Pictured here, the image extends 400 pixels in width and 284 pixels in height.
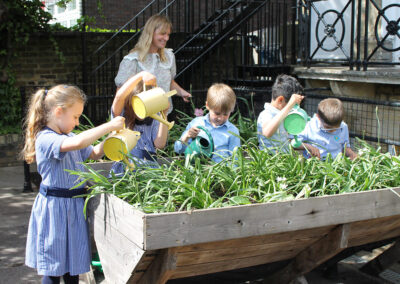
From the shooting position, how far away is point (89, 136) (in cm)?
260

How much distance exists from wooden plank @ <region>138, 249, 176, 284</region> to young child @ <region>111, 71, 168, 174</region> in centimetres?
67

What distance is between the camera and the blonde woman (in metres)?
4.22

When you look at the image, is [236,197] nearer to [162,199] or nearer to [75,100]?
[162,199]

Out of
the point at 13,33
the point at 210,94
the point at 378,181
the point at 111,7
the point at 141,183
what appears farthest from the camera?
the point at 111,7

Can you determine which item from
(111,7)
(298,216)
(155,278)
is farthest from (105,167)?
(111,7)

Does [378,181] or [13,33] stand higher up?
[13,33]

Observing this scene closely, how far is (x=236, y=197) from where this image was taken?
2.55 meters

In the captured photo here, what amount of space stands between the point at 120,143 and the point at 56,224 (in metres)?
0.53

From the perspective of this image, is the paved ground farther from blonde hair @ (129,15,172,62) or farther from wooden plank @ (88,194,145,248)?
blonde hair @ (129,15,172,62)

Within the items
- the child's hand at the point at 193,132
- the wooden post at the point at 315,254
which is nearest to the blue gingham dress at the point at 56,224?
the child's hand at the point at 193,132

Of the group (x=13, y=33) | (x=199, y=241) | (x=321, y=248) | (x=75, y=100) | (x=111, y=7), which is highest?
(x=111, y=7)

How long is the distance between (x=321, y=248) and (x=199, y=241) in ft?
2.85

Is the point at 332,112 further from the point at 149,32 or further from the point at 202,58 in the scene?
the point at 202,58

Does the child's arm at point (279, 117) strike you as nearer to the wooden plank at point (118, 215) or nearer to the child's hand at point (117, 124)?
the child's hand at point (117, 124)
